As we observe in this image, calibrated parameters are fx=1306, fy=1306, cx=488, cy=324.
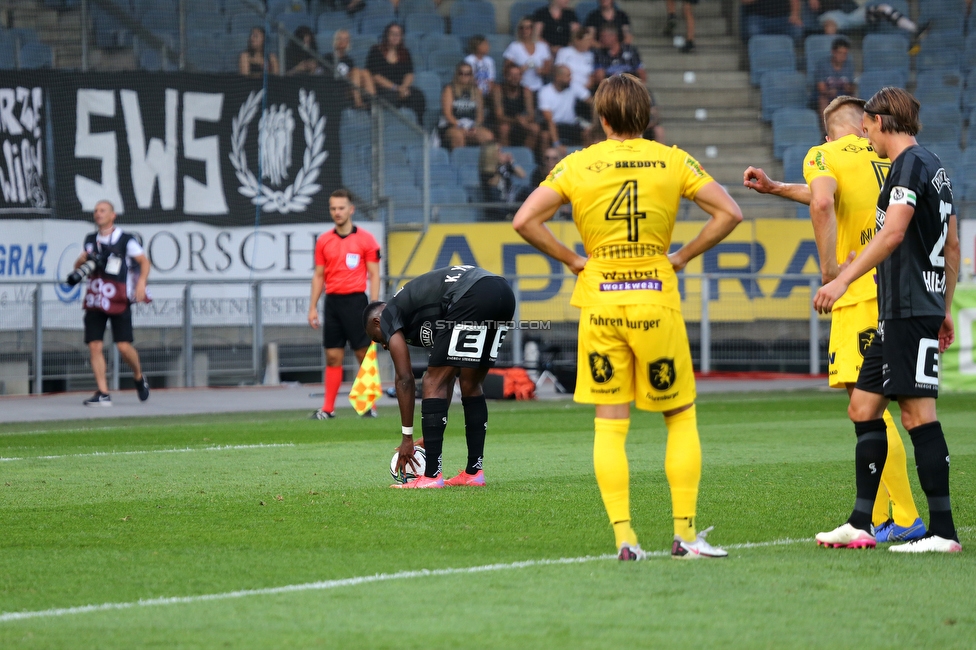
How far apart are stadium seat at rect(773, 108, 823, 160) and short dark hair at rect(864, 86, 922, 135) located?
19039 mm

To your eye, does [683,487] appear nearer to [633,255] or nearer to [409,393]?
A: [633,255]

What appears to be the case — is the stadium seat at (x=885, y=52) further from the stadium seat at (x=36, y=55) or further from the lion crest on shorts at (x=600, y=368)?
the lion crest on shorts at (x=600, y=368)

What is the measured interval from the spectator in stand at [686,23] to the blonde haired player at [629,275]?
21.9 meters

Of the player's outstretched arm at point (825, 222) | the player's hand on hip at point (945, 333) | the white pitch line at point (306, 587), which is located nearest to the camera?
the white pitch line at point (306, 587)

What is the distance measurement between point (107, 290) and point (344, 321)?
10.9 ft

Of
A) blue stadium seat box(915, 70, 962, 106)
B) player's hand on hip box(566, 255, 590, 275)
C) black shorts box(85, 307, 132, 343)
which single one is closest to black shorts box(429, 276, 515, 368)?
player's hand on hip box(566, 255, 590, 275)

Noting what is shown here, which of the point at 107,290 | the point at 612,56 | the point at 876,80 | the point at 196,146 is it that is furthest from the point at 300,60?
the point at 876,80

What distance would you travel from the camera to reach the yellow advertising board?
785 inches

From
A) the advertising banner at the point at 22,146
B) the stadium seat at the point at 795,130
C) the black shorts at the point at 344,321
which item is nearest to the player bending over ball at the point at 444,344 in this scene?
the black shorts at the point at 344,321

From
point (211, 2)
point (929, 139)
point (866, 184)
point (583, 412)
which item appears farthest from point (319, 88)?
point (866, 184)

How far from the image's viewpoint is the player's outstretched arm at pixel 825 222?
6.05 metres

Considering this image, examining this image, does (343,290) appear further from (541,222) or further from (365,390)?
(541,222)

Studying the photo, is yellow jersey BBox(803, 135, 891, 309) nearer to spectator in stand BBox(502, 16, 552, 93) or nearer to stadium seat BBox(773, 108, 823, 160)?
spectator in stand BBox(502, 16, 552, 93)

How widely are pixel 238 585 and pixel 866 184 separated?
138 inches
